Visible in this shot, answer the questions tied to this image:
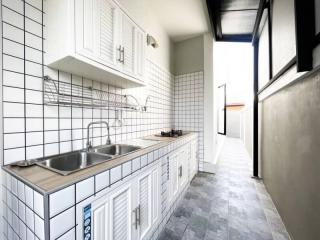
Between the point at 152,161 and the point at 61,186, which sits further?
the point at 152,161

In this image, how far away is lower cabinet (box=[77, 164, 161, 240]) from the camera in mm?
763

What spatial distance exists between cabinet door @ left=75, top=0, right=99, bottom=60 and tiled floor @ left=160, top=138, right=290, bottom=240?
1.71m

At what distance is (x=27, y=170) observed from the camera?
0.87 metres

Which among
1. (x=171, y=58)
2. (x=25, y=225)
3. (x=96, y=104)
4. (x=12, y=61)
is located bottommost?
(x=25, y=225)

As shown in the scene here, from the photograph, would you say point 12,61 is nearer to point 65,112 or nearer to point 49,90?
point 49,90

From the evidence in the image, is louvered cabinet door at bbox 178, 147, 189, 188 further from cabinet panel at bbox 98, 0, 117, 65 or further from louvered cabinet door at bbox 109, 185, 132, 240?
cabinet panel at bbox 98, 0, 117, 65

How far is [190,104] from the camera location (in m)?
3.26

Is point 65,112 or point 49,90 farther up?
point 49,90

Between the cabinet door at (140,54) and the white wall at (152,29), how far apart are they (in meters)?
0.12

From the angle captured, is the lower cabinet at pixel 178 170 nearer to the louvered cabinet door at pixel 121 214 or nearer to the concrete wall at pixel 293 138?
the louvered cabinet door at pixel 121 214

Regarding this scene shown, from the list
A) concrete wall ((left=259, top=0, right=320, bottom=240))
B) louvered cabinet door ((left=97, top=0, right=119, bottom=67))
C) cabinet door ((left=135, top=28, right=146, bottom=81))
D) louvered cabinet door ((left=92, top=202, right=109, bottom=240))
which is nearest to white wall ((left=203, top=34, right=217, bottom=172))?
concrete wall ((left=259, top=0, right=320, bottom=240))

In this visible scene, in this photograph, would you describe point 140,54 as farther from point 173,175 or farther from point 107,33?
point 173,175

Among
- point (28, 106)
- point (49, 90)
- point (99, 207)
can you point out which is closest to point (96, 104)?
point (49, 90)

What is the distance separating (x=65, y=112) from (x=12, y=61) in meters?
0.44
